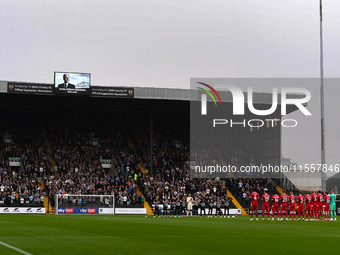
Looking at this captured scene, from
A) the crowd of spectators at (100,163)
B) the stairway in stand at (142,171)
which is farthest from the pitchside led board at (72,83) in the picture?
the stairway in stand at (142,171)

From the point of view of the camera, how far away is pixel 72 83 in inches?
2350

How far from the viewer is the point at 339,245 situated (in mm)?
15594

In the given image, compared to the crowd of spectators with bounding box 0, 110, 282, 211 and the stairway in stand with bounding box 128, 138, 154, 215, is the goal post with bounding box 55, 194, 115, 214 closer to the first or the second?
the crowd of spectators with bounding box 0, 110, 282, 211

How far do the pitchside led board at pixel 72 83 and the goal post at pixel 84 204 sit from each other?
36.6 feet

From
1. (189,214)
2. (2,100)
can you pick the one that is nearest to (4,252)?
(189,214)

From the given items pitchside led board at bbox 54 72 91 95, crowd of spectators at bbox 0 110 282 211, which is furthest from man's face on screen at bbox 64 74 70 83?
crowd of spectators at bbox 0 110 282 211

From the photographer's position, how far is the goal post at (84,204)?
5362cm

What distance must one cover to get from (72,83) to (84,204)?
12.7 meters

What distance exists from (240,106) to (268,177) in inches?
327

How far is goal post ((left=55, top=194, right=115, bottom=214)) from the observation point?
176 feet

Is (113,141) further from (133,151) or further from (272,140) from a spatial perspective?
(272,140)

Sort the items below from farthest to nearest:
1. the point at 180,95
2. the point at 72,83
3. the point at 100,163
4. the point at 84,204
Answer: the point at 100,163
the point at 180,95
the point at 72,83
the point at 84,204

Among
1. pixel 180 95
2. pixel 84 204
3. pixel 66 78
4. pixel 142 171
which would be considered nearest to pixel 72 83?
pixel 66 78

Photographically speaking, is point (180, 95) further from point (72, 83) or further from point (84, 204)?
point (84, 204)
